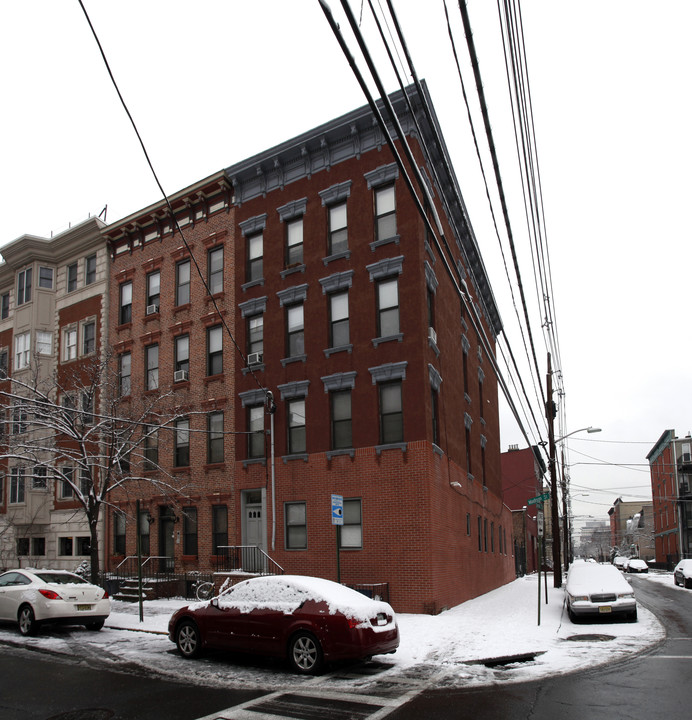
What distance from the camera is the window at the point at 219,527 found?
79.5 feet

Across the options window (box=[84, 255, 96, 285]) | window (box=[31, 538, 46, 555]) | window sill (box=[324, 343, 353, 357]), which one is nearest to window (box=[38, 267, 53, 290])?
window (box=[84, 255, 96, 285])

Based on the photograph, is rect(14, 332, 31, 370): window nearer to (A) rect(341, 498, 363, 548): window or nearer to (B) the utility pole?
(A) rect(341, 498, 363, 548): window

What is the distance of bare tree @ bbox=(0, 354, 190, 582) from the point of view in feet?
68.5

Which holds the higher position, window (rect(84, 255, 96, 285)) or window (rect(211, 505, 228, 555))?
window (rect(84, 255, 96, 285))

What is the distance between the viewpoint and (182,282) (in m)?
27.4

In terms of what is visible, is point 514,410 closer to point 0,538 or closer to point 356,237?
point 356,237

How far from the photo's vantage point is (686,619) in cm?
1945

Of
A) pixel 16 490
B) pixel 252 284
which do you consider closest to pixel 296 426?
pixel 252 284

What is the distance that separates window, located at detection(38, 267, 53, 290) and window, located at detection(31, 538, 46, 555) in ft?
37.8

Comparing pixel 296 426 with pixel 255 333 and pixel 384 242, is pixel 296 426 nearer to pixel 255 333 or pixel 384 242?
pixel 255 333

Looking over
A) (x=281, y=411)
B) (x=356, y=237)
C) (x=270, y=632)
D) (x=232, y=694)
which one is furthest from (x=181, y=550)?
(x=232, y=694)

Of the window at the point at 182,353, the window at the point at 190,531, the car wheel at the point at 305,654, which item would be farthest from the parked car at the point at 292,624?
the window at the point at 182,353

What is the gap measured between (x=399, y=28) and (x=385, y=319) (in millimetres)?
15537

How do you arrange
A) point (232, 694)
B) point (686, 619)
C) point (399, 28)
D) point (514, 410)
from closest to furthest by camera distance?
point (399, 28) < point (232, 694) < point (686, 619) < point (514, 410)
